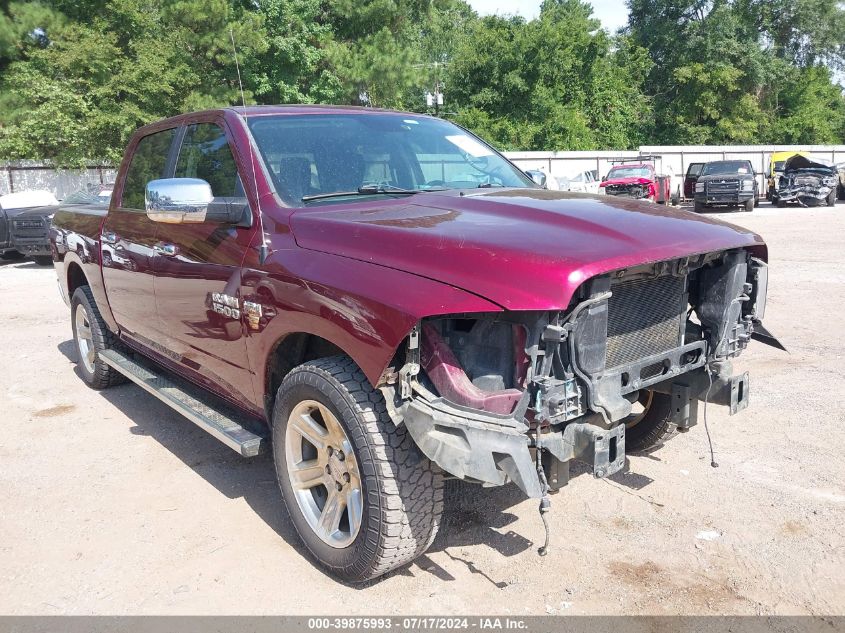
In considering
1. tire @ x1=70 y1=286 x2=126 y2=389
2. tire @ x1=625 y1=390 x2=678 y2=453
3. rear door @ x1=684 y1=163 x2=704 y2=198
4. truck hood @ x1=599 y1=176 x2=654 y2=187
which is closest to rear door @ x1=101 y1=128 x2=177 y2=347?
tire @ x1=70 y1=286 x2=126 y2=389

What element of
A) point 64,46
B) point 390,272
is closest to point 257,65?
point 64,46

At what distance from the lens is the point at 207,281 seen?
3.68 meters

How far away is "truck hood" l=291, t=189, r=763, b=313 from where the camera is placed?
2.52 metres

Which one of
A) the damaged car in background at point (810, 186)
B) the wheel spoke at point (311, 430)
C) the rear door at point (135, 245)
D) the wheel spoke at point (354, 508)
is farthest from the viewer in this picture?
the damaged car in background at point (810, 186)

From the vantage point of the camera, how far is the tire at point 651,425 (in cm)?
408

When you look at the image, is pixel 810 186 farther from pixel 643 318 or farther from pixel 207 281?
pixel 207 281

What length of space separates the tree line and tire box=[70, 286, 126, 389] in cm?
263

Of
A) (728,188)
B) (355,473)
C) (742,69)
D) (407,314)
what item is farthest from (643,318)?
(742,69)

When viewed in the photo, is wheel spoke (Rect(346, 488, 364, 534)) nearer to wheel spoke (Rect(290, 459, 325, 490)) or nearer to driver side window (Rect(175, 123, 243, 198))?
wheel spoke (Rect(290, 459, 325, 490))

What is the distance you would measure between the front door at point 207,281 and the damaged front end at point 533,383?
3.79 feet

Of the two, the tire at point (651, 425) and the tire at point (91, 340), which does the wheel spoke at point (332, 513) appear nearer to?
the tire at point (651, 425)

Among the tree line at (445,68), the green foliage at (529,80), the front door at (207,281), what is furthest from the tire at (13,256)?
the green foliage at (529,80)

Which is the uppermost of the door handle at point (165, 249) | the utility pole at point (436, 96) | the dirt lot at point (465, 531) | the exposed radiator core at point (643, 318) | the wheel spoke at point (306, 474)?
the utility pole at point (436, 96)

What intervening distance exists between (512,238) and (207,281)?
1.72m
